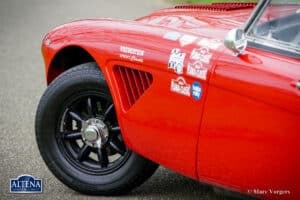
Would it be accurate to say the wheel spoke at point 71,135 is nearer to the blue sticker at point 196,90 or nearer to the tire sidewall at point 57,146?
the tire sidewall at point 57,146

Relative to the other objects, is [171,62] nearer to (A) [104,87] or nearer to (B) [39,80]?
(A) [104,87]

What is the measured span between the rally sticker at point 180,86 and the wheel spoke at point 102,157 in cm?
76

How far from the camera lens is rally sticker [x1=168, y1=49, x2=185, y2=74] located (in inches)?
141

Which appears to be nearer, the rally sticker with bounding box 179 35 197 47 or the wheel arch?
the rally sticker with bounding box 179 35 197 47

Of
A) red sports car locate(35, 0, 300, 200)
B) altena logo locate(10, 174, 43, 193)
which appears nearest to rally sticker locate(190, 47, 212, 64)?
red sports car locate(35, 0, 300, 200)

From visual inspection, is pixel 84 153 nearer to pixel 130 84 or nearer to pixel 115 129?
pixel 115 129

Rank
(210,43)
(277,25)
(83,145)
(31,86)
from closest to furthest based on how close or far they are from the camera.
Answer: (277,25)
(210,43)
(83,145)
(31,86)

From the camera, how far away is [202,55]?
3.52 metres

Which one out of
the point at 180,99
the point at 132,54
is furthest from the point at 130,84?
the point at 180,99

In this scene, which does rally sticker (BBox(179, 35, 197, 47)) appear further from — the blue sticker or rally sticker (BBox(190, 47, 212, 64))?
the blue sticker

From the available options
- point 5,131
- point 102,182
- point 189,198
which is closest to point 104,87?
point 102,182

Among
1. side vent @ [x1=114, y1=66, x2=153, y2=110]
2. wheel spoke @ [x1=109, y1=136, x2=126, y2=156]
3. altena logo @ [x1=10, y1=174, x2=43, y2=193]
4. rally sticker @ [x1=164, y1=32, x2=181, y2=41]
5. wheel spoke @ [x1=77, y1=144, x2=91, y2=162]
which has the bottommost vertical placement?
altena logo @ [x1=10, y1=174, x2=43, y2=193]

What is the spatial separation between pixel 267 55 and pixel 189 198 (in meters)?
1.25

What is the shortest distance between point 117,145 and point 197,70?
90cm
